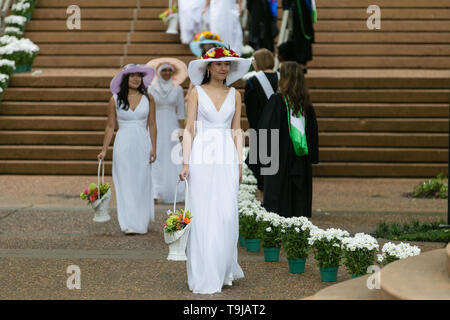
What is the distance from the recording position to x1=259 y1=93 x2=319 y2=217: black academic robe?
10461 mm

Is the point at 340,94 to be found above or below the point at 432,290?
above

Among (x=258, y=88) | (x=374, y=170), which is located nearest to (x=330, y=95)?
(x=374, y=170)

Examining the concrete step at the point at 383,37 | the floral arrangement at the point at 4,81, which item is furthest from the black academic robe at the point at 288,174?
the concrete step at the point at 383,37

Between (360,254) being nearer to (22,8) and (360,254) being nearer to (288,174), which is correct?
(288,174)

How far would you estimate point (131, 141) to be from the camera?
10859 mm

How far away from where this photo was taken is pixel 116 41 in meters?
19.5

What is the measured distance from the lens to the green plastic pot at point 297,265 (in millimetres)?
8188

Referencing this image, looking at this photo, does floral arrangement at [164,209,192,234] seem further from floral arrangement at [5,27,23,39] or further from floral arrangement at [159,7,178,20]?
floral arrangement at [5,27,23,39]

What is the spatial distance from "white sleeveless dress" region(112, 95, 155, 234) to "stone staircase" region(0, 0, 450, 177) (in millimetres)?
5036

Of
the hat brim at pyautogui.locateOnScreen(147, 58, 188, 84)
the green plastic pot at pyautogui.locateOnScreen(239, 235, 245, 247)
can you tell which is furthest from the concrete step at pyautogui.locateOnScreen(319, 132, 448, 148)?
the green plastic pot at pyautogui.locateOnScreen(239, 235, 245, 247)

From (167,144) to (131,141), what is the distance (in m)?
2.80
